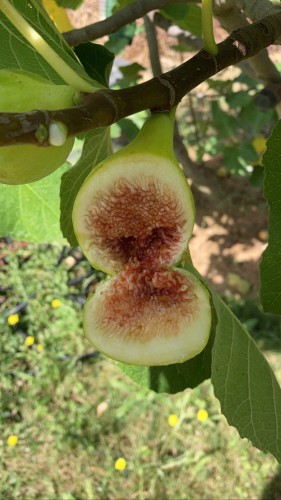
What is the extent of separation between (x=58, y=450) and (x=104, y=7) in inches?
68.3

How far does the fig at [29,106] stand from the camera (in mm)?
519

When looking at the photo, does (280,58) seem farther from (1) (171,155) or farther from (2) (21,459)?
(1) (171,155)

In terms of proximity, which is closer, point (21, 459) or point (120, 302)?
point (120, 302)

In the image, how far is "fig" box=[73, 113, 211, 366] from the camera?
60 cm

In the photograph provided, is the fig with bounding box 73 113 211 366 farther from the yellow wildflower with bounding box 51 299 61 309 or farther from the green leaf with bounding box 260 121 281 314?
the yellow wildflower with bounding box 51 299 61 309

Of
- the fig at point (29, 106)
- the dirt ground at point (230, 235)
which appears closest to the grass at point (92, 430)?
the dirt ground at point (230, 235)

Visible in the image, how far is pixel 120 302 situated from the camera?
0.77m

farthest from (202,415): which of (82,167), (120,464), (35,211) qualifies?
(82,167)

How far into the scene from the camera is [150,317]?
2.51 feet

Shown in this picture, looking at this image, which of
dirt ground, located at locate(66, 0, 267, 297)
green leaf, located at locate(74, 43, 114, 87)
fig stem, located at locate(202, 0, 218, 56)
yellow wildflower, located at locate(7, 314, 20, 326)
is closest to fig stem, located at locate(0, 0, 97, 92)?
fig stem, located at locate(202, 0, 218, 56)

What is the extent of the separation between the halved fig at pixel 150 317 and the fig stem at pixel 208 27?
0.27 meters

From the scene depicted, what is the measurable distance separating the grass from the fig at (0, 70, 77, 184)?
1971 mm

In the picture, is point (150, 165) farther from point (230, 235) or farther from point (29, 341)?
point (230, 235)

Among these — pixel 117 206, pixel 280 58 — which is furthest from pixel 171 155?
pixel 280 58
